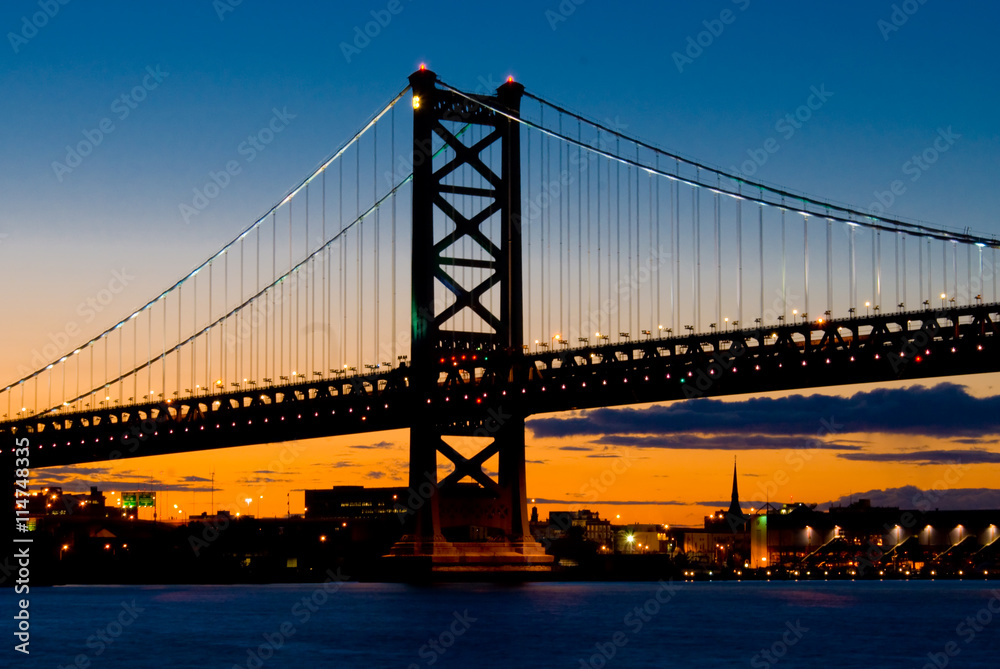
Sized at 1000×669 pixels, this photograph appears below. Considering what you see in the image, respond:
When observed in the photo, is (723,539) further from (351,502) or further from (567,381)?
(567,381)

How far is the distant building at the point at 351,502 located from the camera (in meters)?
147

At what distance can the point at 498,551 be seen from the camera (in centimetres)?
6644

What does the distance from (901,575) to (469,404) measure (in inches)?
2984

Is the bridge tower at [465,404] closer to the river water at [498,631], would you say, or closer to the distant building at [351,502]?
the river water at [498,631]

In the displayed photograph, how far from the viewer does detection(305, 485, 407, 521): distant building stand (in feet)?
481

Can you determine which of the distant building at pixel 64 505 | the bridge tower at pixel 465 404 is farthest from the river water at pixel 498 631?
the distant building at pixel 64 505

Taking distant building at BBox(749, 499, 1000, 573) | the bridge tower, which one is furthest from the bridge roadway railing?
distant building at BBox(749, 499, 1000, 573)

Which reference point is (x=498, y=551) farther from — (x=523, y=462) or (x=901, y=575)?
(x=901, y=575)

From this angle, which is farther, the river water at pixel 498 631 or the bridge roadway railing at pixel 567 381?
the bridge roadway railing at pixel 567 381

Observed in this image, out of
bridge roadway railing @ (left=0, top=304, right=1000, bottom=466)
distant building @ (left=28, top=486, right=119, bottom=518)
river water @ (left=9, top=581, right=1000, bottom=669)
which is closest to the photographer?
river water @ (left=9, top=581, right=1000, bottom=669)

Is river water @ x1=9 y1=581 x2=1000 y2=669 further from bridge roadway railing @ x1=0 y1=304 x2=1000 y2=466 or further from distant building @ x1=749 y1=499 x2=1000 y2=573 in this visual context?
distant building @ x1=749 y1=499 x2=1000 y2=573

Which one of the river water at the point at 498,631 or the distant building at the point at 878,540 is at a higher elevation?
the river water at the point at 498,631

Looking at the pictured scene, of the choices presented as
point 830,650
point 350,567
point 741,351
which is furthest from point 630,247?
point 350,567

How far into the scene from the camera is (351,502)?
15350 centimetres
